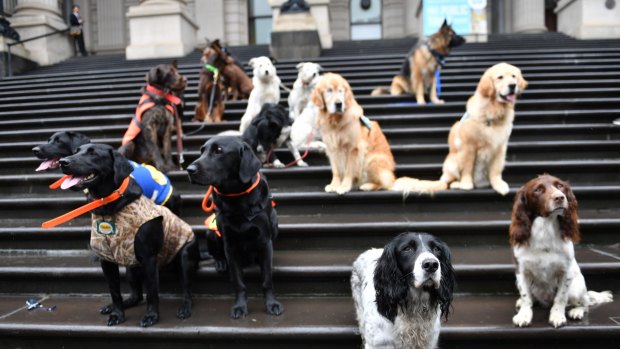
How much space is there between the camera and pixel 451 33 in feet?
22.7

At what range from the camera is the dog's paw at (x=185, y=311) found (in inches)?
114

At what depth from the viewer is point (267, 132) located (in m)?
5.05

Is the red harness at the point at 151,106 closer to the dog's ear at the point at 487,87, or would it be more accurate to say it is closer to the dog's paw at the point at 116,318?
the dog's paw at the point at 116,318

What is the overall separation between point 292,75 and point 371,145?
4.30 metres

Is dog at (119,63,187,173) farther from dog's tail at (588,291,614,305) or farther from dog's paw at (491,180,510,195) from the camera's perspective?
dog's tail at (588,291,614,305)

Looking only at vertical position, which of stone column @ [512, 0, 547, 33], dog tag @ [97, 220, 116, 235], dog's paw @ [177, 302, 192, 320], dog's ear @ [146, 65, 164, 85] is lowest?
dog's paw @ [177, 302, 192, 320]

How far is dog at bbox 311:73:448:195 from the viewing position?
4.43m

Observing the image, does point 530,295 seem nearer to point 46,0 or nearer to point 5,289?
point 5,289

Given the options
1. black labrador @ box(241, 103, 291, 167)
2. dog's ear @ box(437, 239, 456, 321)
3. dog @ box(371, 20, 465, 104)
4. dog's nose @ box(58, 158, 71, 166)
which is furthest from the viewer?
dog @ box(371, 20, 465, 104)

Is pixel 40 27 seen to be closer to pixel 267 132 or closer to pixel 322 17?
pixel 322 17

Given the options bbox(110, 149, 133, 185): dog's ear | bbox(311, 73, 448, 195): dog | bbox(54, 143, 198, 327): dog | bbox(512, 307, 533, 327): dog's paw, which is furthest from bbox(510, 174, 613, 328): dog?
bbox(110, 149, 133, 185): dog's ear

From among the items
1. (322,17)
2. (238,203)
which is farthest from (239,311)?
(322,17)

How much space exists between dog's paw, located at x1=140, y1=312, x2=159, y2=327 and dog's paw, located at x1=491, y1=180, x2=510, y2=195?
135 inches

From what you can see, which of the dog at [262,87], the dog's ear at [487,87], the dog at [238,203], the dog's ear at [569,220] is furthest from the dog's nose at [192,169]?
the dog at [262,87]
